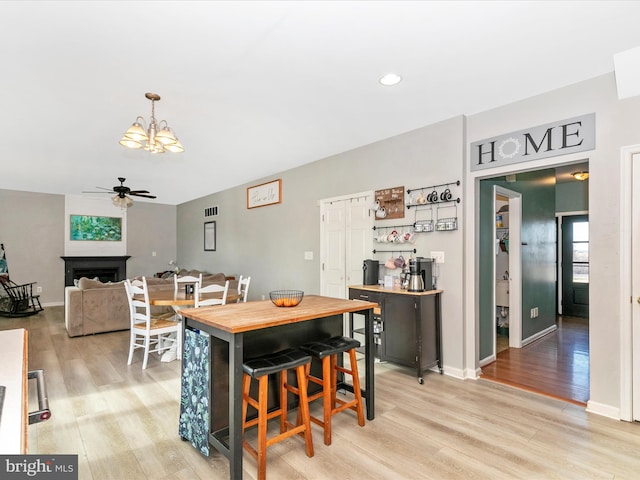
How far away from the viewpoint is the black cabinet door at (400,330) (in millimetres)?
3400

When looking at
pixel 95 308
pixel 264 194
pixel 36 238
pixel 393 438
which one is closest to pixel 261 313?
pixel 393 438

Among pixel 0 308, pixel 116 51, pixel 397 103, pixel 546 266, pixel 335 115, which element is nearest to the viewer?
pixel 116 51

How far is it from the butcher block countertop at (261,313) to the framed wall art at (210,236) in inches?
227

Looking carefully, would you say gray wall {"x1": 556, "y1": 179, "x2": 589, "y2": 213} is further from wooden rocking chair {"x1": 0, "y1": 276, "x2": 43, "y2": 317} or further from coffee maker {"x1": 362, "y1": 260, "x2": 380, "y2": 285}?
wooden rocking chair {"x1": 0, "y1": 276, "x2": 43, "y2": 317}

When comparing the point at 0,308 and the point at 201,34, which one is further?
the point at 0,308

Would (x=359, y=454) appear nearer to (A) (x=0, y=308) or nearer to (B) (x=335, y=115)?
(B) (x=335, y=115)

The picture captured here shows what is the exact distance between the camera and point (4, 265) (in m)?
7.43

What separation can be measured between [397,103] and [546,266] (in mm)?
3770

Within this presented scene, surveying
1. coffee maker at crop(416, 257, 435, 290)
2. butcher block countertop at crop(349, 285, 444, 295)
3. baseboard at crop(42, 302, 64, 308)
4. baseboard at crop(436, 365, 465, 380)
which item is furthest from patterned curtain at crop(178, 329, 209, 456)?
baseboard at crop(42, 302, 64, 308)

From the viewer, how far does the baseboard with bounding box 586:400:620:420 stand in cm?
260

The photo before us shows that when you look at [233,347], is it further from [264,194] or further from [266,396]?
[264,194]

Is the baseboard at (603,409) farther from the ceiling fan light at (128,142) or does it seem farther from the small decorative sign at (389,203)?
the ceiling fan light at (128,142)

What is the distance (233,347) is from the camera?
1.86 meters

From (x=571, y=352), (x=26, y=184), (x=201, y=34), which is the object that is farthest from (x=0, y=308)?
(x=571, y=352)
